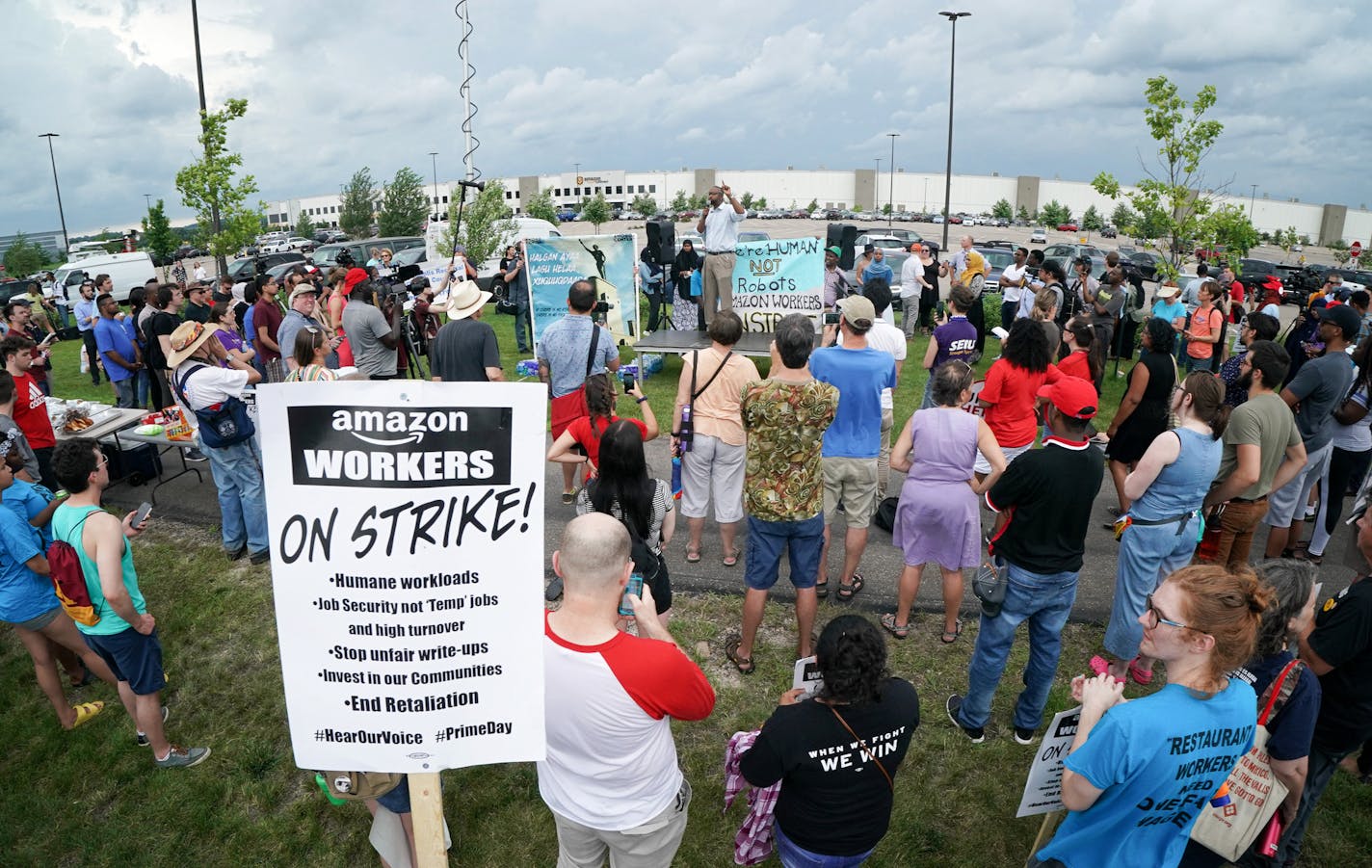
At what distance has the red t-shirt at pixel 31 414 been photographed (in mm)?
6071

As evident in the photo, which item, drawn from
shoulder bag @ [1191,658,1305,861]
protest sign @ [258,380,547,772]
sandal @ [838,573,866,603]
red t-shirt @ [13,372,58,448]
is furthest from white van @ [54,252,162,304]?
shoulder bag @ [1191,658,1305,861]

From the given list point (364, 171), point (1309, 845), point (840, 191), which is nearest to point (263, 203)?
point (1309, 845)

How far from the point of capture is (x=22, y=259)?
150 ft

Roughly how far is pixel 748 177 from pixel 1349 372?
12803 centimetres

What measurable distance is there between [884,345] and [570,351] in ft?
8.61

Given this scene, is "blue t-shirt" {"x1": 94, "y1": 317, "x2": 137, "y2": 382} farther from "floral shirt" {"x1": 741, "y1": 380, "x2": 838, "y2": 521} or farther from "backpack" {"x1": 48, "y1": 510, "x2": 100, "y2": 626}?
"floral shirt" {"x1": 741, "y1": 380, "x2": 838, "y2": 521}

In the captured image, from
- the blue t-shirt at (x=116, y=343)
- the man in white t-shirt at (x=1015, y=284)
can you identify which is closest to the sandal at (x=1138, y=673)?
the man in white t-shirt at (x=1015, y=284)

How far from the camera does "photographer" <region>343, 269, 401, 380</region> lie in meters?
8.56

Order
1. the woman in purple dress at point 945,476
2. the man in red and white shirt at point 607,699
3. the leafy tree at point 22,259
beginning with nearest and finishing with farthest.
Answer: the man in red and white shirt at point 607,699, the woman in purple dress at point 945,476, the leafy tree at point 22,259

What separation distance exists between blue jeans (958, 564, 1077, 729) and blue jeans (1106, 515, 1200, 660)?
68cm

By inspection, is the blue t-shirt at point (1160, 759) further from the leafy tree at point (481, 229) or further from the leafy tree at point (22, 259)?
the leafy tree at point (22, 259)

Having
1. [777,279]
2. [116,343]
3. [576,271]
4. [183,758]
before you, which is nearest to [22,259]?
[116,343]

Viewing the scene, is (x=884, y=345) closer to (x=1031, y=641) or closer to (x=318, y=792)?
(x=1031, y=641)

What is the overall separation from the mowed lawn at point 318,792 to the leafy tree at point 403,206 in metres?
35.6
